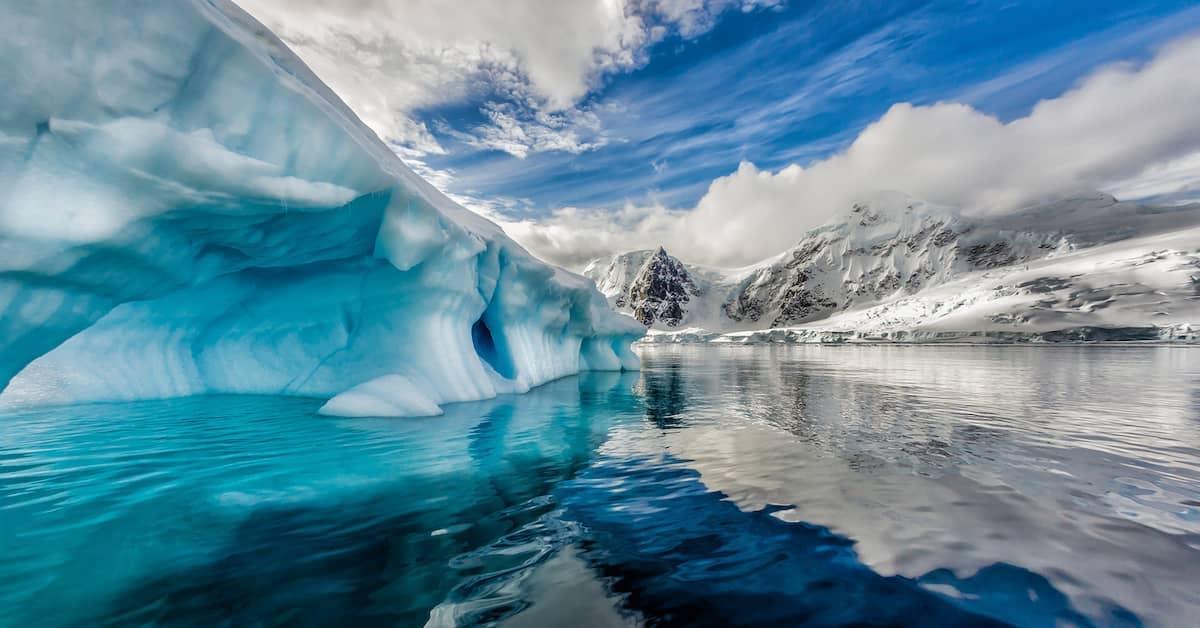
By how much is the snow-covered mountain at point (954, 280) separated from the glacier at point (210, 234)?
249 ft

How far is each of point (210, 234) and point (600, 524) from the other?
7.48 meters

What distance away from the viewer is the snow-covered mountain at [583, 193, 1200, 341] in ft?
230

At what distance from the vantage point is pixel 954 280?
124 meters

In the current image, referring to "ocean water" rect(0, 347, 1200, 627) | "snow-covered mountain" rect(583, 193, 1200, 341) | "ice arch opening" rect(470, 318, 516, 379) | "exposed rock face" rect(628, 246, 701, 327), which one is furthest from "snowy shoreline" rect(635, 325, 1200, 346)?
"exposed rock face" rect(628, 246, 701, 327)

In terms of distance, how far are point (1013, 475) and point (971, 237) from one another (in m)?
185

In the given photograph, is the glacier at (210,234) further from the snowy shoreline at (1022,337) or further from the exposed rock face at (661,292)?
the exposed rock face at (661,292)

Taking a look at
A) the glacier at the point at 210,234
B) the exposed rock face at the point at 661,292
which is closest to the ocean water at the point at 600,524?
the glacier at the point at 210,234

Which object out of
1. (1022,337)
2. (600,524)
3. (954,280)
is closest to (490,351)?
(600,524)

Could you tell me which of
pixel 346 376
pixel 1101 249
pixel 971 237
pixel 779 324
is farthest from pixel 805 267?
pixel 346 376

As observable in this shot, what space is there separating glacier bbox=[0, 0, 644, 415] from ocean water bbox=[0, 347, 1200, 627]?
2523mm

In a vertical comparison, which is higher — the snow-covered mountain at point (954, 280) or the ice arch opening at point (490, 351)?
the snow-covered mountain at point (954, 280)

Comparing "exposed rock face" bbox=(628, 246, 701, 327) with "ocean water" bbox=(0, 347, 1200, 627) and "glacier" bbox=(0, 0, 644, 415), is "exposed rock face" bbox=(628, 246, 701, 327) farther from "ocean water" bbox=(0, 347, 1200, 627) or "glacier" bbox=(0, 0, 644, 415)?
"ocean water" bbox=(0, 347, 1200, 627)

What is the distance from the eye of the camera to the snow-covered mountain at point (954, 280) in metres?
70.2

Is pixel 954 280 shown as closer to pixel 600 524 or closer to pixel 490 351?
pixel 490 351
